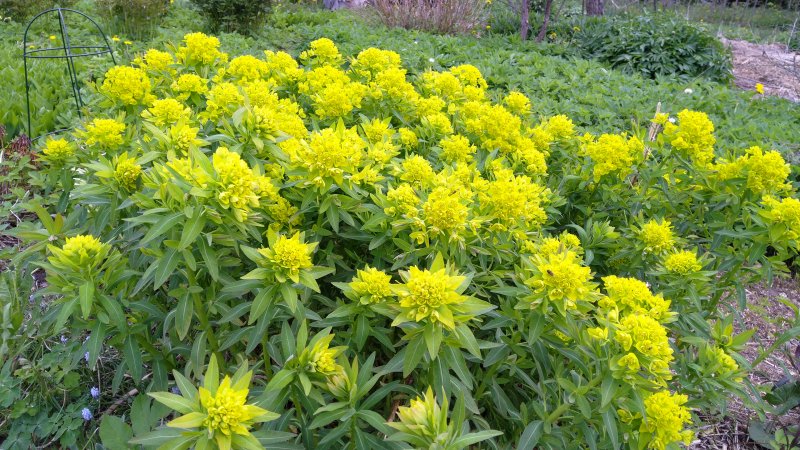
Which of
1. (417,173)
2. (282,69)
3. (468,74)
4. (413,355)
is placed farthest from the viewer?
Result: (468,74)

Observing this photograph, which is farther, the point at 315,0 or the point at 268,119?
the point at 315,0

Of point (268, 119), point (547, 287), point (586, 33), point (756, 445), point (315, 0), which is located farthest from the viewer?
point (315, 0)

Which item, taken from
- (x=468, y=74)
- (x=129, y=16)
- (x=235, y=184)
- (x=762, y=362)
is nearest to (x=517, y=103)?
(x=468, y=74)

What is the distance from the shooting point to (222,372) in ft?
6.55

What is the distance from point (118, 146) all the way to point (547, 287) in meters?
1.65

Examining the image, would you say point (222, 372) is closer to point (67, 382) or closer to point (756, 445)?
point (67, 382)

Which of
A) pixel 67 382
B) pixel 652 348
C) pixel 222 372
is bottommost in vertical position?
pixel 67 382

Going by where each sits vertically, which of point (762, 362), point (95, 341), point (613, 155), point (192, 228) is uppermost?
point (192, 228)

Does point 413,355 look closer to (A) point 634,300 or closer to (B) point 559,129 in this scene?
(A) point 634,300

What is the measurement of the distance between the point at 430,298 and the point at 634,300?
0.80 metres

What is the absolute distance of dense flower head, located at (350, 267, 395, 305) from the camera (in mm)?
1669

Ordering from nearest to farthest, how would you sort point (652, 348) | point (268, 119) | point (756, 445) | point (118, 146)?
1. point (652, 348)
2. point (268, 119)
3. point (118, 146)
4. point (756, 445)

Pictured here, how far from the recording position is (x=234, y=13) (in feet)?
24.4

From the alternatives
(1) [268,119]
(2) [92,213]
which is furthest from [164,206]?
(2) [92,213]
